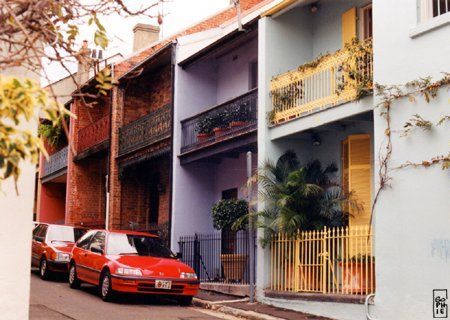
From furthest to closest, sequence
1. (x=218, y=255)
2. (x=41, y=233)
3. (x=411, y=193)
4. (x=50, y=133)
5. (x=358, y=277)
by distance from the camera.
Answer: (x=50, y=133) → (x=41, y=233) → (x=218, y=255) → (x=358, y=277) → (x=411, y=193)

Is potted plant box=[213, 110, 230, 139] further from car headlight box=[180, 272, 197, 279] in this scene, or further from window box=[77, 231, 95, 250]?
car headlight box=[180, 272, 197, 279]

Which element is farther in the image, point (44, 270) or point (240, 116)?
point (44, 270)

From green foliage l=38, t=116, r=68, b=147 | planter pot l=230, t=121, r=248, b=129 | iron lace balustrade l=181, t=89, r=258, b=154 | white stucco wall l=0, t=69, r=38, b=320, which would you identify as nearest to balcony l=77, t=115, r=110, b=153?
green foliage l=38, t=116, r=68, b=147

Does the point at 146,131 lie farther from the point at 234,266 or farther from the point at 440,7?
the point at 440,7

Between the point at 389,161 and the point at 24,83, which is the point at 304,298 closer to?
the point at 389,161

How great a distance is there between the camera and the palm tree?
1431 centimetres

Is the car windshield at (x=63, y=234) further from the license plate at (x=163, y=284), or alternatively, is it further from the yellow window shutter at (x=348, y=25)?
the yellow window shutter at (x=348, y=25)

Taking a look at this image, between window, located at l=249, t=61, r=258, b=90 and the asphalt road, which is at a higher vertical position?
window, located at l=249, t=61, r=258, b=90

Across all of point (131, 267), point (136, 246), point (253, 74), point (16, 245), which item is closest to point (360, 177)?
point (131, 267)

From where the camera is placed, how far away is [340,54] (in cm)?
1398

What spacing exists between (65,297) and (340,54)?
737 centimetres

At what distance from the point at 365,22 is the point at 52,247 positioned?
9.60 meters

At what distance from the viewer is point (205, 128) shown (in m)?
18.8

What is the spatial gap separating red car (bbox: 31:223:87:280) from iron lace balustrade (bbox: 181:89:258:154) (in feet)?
12.7
